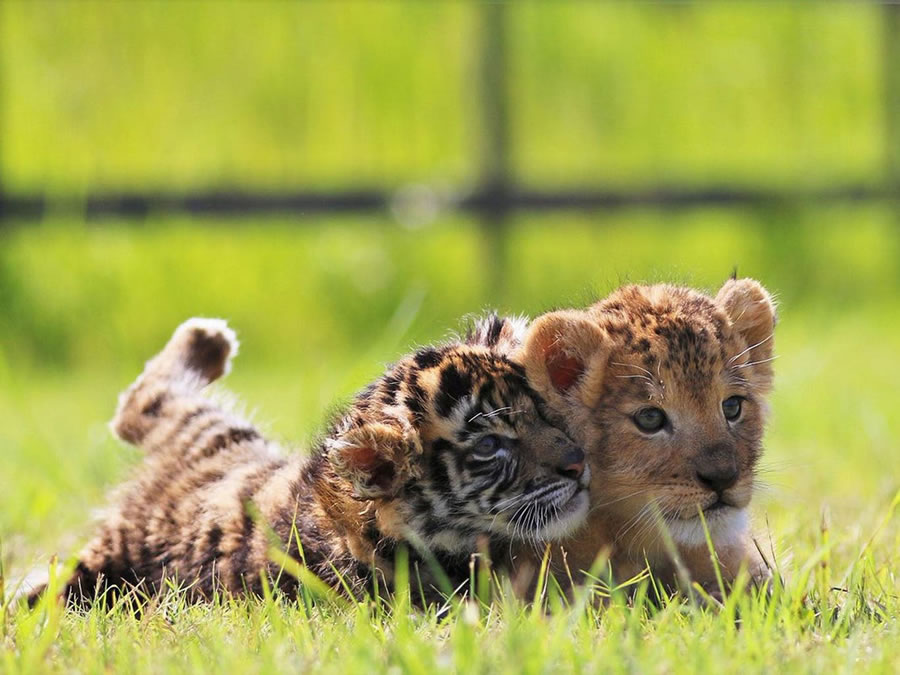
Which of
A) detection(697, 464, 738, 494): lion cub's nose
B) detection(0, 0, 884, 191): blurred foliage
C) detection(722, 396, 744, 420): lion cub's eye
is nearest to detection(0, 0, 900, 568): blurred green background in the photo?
detection(0, 0, 884, 191): blurred foliage

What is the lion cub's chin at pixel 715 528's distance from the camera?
3777 millimetres

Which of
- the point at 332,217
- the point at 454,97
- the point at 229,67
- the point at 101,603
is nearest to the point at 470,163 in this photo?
the point at 454,97

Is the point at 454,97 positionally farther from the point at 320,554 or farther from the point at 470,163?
the point at 320,554

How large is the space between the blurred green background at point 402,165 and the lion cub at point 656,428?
3490mm

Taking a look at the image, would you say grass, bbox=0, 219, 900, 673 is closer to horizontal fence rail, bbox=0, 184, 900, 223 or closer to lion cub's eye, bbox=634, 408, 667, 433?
horizontal fence rail, bbox=0, 184, 900, 223

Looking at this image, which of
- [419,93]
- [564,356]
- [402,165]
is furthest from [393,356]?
[419,93]

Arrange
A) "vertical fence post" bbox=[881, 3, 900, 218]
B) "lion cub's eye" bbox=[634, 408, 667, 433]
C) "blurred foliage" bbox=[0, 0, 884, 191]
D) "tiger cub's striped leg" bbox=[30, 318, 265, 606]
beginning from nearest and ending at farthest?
1. "lion cub's eye" bbox=[634, 408, 667, 433]
2. "tiger cub's striped leg" bbox=[30, 318, 265, 606]
3. "blurred foliage" bbox=[0, 0, 884, 191]
4. "vertical fence post" bbox=[881, 3, 900, 218]

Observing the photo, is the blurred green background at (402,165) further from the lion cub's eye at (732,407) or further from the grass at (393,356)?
the lion cub's eye at (732,407)

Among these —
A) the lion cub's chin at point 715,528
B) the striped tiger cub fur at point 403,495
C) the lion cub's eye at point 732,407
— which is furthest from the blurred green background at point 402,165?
the lion cub's chin at point 715,528

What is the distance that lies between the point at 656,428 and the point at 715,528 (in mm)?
323

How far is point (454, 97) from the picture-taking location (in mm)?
11578

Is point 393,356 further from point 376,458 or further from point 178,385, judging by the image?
point 376,458

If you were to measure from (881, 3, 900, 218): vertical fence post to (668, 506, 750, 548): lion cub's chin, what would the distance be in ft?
31.8

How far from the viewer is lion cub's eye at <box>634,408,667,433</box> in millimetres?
3881
